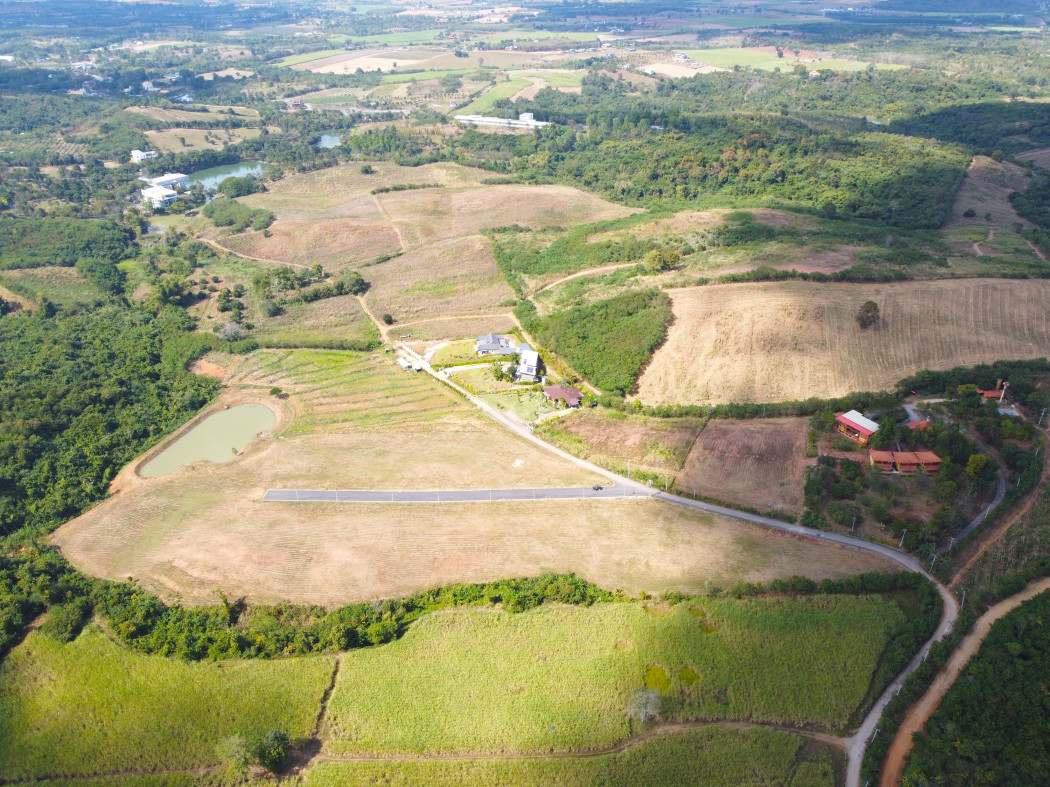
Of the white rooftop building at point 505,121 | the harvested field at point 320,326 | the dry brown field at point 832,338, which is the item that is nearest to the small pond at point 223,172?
the white rooftop building at point 505,121

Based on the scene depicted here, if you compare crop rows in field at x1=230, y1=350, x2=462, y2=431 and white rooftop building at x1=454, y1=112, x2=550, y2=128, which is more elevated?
white rooftop building at x1=454, y1=112, x2=550, y2=128

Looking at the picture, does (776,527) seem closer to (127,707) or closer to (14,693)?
(127,707)

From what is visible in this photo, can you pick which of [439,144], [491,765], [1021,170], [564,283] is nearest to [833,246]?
[564,283]

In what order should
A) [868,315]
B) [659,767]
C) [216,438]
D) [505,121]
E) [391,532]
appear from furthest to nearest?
[505,121]
[868,315]
[216,438]
[391,532]
[659,767]

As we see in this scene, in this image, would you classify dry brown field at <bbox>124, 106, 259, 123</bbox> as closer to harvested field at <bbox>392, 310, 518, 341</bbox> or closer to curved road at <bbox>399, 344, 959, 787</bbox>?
harvested field at <bbox>392, 310, 518, 341</bbox>

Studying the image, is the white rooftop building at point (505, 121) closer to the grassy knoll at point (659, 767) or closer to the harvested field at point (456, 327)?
the harvested field at point (456, 327)

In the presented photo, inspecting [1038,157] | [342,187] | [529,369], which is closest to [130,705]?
[529,369]

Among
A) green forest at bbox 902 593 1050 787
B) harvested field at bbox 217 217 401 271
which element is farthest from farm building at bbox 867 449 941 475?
harvested field at bbox 217 217 401 271

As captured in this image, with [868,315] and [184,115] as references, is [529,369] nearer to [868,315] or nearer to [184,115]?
[868,315]
